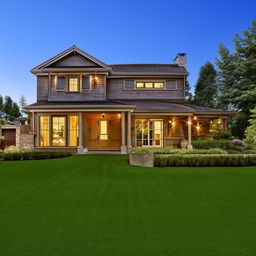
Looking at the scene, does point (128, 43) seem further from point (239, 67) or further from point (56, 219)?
point (56, 219)

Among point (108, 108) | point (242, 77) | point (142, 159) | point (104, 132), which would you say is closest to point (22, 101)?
point (104, 132)

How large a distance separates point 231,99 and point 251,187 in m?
19.4

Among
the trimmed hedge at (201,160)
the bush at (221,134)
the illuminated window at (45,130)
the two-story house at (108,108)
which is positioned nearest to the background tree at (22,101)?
the two-story house at (108,108)

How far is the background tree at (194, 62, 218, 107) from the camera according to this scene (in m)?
34.2

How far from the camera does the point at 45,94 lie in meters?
19.1

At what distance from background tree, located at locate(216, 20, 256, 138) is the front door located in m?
13.4

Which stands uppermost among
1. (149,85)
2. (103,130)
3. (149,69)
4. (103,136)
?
(149,69)

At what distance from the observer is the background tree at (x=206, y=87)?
3419 cm

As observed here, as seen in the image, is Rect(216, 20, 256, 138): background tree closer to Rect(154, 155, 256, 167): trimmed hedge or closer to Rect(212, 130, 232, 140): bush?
Rect(212, 130, 232, 140): bush

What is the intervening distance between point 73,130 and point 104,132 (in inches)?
108

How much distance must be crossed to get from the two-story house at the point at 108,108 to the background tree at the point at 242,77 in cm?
533

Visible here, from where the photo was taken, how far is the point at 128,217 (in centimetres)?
383

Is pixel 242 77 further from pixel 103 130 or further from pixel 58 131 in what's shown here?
pixel 58 131

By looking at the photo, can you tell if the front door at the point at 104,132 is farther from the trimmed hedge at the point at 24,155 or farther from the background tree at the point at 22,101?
the background tree at the point at 22,101
